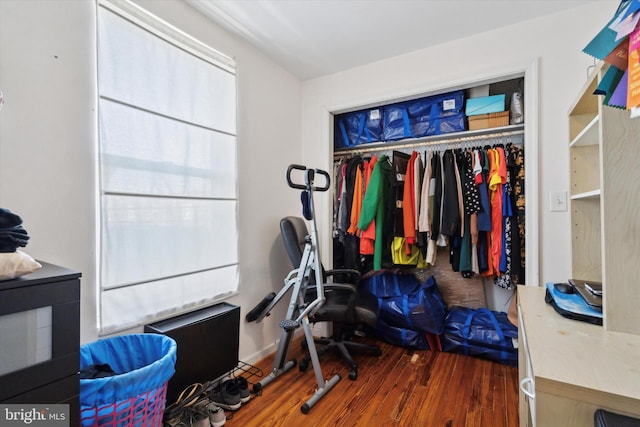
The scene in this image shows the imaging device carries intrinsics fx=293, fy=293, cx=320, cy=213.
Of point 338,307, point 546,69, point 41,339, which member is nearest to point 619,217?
point 546,69

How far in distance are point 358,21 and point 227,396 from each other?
253 cm

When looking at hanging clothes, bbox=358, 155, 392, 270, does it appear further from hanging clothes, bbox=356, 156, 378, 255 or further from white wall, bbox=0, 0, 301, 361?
white wall, bbox=0, 0, 301, 361

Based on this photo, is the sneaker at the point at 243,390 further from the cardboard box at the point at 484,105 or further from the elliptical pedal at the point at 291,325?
the cardboard box at the point at 484,105

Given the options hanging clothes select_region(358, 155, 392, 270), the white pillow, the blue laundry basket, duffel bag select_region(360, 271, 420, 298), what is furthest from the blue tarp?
duffel bag select_region(360, 271, 420, 298)

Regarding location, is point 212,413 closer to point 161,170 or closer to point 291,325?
point 291,325

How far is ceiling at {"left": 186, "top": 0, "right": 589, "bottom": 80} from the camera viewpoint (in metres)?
1.83

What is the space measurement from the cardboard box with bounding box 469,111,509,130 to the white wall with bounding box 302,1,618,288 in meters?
0.33

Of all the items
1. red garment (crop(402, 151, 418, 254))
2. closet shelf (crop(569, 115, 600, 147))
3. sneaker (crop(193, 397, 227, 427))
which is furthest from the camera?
red garment (crop(402, 151, 418, 254))

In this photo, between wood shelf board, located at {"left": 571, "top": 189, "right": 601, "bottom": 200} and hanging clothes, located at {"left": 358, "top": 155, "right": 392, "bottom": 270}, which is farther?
hanging clothes, located at {"left": 358, "top": 155, "right": 392, "bottom": 270}

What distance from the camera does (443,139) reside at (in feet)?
8.79

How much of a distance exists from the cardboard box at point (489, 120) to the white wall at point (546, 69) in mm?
325

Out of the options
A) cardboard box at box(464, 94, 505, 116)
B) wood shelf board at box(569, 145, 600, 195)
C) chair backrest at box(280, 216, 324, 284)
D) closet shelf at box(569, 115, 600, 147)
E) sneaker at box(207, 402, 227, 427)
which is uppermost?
cardboard box at box(464, 94, 505, 116)

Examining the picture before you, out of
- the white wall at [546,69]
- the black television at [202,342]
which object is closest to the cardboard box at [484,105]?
the white wall at [546,69]

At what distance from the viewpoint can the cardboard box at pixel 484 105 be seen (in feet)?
7.66
